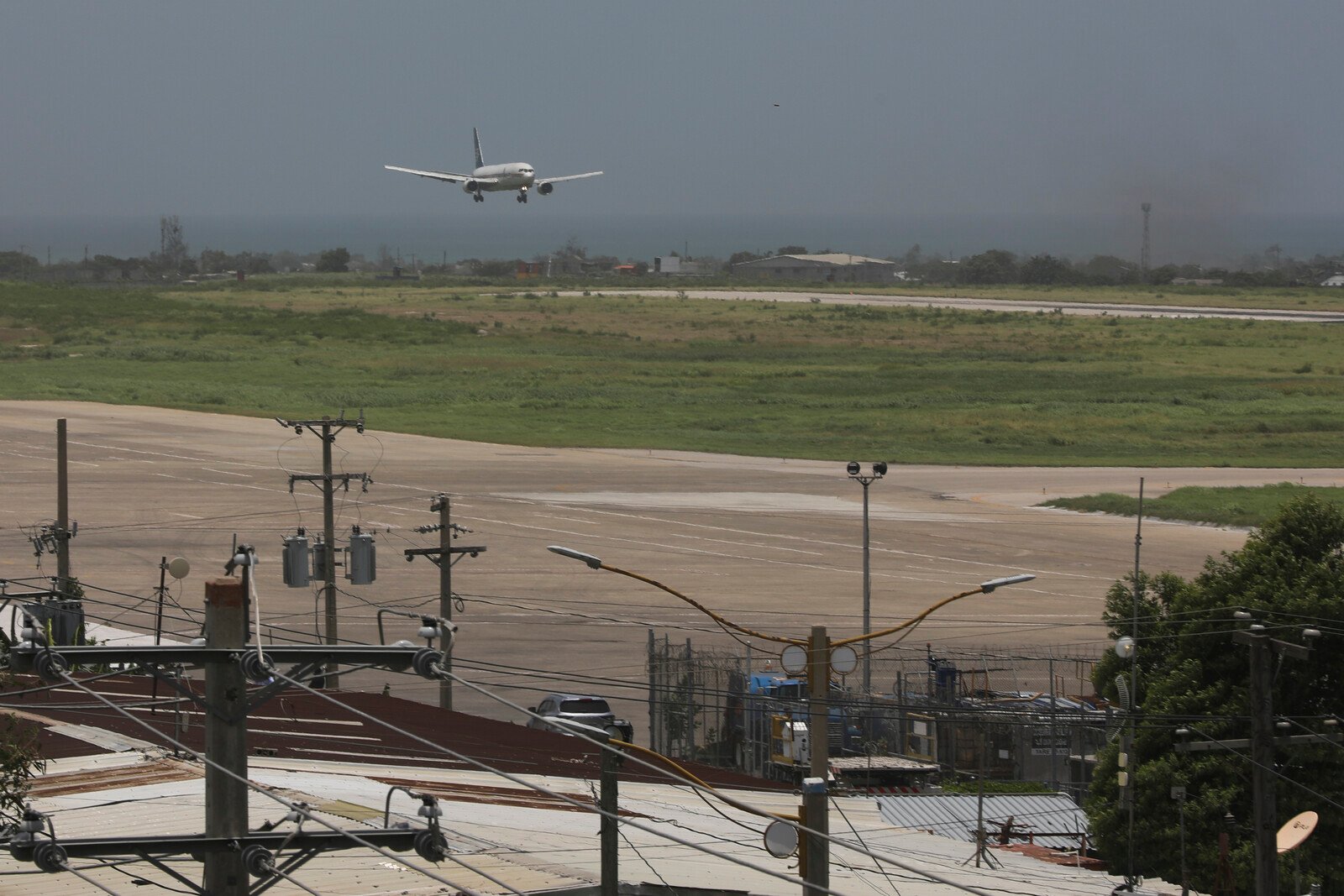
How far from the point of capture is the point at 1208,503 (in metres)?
81.4

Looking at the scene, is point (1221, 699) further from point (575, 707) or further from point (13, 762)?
point (13, 762)

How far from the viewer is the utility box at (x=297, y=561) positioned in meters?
44.5

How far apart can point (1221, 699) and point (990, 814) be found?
512cm

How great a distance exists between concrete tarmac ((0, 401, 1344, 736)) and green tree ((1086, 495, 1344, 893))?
1008 centimetres

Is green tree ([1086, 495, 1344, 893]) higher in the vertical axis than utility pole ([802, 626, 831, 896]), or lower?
lower

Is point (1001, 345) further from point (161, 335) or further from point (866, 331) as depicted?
point (161, 335)

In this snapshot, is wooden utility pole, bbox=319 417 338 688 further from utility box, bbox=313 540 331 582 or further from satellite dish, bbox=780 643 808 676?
satellite dish, bbox=780 643 808 676

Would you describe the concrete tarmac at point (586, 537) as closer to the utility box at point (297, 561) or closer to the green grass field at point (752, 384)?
the utility box at point (297, 561)

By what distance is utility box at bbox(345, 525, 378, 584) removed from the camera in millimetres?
45562

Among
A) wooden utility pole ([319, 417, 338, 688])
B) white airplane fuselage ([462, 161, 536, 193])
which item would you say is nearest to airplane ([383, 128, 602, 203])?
white airplane fuselage ([462, 161, 536, 193])

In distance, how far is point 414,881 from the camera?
21.9 meters

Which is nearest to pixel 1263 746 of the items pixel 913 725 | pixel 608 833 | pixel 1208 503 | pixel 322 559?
pixel 608 833

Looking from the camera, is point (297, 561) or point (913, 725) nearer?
point (913, 725)

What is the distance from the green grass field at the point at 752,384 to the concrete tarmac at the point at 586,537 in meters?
10.5
